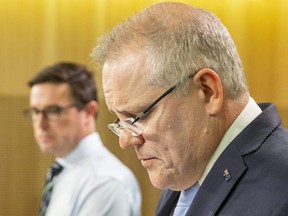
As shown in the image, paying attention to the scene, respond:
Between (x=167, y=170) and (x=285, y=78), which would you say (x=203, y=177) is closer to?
(x=167, y=170)

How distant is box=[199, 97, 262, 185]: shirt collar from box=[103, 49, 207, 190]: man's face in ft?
0.05

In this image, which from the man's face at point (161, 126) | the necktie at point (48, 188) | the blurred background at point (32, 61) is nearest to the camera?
the man's face at point (161, 126)

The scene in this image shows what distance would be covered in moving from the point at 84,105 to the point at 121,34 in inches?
51.4

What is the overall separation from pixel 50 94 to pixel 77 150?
0.79ft

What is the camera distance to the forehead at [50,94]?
2.55 m

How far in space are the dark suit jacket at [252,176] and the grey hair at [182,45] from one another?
0.08m

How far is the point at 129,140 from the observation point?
1.27 metres

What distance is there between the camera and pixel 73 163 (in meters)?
2.49

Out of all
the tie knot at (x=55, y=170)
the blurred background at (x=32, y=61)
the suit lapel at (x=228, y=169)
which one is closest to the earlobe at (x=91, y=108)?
the tie knot at (x=55, y=170)

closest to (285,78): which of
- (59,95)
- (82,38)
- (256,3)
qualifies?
(256,3)

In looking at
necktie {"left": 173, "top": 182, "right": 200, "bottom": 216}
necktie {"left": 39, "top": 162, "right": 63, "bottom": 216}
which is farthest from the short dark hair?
necktie {"left": 173, "top": 182, "right": 200, "bottom": 216}

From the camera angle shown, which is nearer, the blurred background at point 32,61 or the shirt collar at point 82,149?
the shirt collar at point 82,149

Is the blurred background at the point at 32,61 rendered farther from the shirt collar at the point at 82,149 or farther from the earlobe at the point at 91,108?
the shirt collar at the point at 82,149

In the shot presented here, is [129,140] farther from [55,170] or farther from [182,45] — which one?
[55,170]
